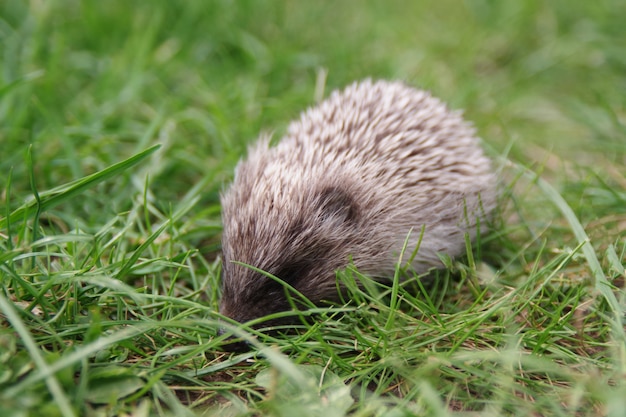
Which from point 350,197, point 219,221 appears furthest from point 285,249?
point 219,221

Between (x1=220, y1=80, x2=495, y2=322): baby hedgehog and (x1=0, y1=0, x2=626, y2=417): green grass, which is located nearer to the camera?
(x1=0, y1=0, x2=626, y2=417): green grass

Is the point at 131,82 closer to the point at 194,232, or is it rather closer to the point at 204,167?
the point at 204,167

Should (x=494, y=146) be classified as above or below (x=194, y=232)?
above

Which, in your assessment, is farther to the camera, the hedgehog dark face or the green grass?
the hedgehog dark face

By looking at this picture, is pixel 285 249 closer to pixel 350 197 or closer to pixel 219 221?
pixel 350 197

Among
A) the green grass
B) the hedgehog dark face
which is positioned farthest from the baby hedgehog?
the green grass

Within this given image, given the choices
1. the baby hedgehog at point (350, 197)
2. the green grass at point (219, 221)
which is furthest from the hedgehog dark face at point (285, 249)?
the green grass at point (219, 221)

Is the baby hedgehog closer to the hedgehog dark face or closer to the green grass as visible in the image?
the hedgehog dark face

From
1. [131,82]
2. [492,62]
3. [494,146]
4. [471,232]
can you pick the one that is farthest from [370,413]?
[492,62]
